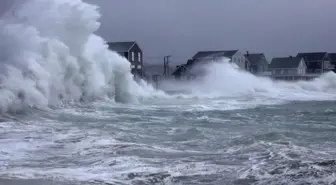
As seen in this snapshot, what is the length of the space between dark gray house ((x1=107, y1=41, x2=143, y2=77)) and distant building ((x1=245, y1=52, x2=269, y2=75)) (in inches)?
859

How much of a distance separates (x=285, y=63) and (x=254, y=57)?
14.5 ft

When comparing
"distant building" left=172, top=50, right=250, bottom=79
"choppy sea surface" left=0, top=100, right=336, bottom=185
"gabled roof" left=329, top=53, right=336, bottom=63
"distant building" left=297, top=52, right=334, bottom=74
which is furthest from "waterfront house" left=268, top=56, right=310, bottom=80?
"choppy sea surface" left=0, top=100, right=336, bottom=185

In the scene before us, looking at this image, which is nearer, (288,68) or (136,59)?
(136,59)

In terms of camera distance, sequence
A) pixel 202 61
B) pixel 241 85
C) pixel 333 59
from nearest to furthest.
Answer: pixel 241 85 → pixel 202 61 → pixel 333 59

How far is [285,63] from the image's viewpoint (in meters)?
63.4

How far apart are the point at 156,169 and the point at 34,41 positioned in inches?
548

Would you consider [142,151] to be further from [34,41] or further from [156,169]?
[34,41]

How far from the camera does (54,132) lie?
42.3ft

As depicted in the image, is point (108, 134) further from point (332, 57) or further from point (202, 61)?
point (332, 57)

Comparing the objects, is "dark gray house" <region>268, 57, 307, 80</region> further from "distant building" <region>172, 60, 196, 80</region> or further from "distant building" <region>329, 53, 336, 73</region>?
"distant building" <region>172, 60, 196, 80</region>

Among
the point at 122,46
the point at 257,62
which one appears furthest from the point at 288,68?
the point at 122,46

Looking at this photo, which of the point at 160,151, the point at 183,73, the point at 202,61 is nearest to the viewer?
the point at 160,151

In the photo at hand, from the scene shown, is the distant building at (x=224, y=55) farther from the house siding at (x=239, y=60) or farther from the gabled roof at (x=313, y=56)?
the gabled roof at (x=313, y=56)

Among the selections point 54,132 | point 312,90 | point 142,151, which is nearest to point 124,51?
point 312,90
